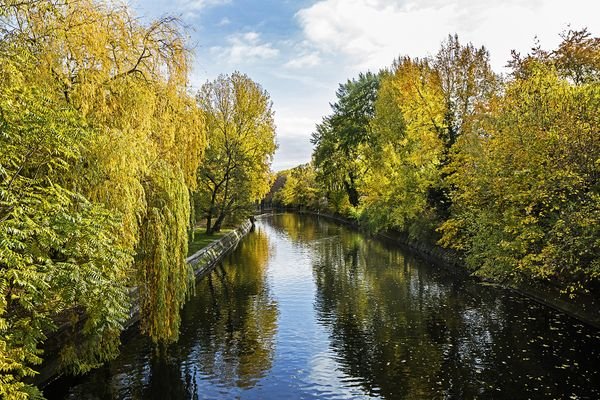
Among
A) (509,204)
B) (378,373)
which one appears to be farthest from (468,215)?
(378,373)

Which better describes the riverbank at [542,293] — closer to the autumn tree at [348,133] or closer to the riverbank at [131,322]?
the riverbank at [131,322]

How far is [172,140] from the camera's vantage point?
13.5m

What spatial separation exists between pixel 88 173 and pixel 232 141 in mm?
30516

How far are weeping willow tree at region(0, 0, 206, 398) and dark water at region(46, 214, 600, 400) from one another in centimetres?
150

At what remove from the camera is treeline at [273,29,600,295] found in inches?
581

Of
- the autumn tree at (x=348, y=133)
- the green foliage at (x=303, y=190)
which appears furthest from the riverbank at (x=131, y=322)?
the green foliage at (x=303, y=190)

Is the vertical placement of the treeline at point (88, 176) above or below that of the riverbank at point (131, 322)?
above

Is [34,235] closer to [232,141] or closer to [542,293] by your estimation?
[542,293]

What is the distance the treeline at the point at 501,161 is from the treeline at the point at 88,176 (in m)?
11.5

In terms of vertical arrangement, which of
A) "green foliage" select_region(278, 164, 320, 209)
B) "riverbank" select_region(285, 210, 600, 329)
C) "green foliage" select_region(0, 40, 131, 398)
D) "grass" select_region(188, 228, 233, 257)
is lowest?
"riverbank" select_region(285, 210, 600, 329)

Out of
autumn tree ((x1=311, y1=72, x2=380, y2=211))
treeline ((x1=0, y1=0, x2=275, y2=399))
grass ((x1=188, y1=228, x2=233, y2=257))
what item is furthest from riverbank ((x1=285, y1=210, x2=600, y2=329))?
autumn tree ((x1=311, y1=72, x2=380, y2=211))

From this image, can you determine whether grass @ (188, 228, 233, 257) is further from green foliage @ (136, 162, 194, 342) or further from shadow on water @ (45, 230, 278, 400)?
green foliage @ (136, 162, 194, 342)

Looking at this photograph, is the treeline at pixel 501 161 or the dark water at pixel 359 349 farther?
the treeline at pixel 501 161

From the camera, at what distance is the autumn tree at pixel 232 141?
129ft
